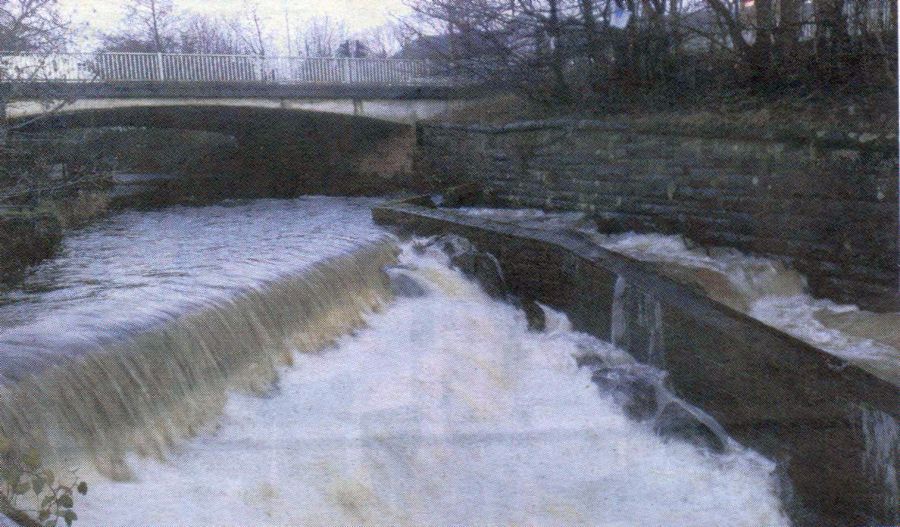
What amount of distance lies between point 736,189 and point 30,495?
6.07 metres

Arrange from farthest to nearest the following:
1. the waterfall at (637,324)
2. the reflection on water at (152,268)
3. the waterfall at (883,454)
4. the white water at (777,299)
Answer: the waterfall at (637,324) → the white water at (777,299) → the reflection on water at (152,268) → the waterfall at (883,454)

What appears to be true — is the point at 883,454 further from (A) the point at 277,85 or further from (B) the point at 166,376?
(A) the point at 277,85

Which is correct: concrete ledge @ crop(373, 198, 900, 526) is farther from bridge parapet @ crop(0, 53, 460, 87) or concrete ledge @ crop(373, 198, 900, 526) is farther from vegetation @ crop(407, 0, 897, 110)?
bridge parapet @ crop(0, 53, 460, 87)

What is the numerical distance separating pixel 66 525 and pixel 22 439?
26.5 inches

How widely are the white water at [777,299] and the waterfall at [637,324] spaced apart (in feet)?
2.66

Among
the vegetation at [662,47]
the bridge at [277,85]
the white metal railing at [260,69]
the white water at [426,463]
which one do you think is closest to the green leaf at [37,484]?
the white water at [426,463]

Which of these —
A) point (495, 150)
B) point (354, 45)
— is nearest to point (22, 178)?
point (495, 150)

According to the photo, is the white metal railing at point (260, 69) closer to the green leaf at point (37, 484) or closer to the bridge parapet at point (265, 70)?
the bridge parapet at point (265, 70)

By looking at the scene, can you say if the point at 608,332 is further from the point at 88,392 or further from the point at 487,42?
the point at 487,42

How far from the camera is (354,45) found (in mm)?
14492

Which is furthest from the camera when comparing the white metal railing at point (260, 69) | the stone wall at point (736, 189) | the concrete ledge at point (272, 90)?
the concrete ledge at point (272, 90)

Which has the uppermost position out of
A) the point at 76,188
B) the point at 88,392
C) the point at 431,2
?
the point at 431,2

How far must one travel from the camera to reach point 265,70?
14742mm

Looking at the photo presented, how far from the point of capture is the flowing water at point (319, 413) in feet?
12.3
